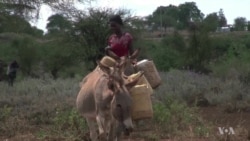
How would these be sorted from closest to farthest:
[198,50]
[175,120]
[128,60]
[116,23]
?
→ [128,60]
[116,23]
[175,120]
[198,50]

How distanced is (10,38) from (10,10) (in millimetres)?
16571

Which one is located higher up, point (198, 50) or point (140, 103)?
point (140, 103)

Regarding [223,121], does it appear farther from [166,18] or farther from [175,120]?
[166,18]

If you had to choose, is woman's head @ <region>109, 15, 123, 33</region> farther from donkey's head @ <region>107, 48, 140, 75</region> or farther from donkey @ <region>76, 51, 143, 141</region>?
donkey @ <region>76, 51, 143, 141</region>

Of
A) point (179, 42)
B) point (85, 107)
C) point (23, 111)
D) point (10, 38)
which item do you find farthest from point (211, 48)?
point (85, 107)

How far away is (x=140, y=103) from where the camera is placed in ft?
28.8

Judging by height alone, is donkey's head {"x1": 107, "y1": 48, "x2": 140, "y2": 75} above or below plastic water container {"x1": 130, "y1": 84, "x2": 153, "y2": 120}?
above

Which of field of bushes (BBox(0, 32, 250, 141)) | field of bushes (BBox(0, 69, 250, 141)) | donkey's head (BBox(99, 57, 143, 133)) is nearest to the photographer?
donkey's head (BBox(99, 57, 143, 133))

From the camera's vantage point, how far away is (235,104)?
65.8 feet

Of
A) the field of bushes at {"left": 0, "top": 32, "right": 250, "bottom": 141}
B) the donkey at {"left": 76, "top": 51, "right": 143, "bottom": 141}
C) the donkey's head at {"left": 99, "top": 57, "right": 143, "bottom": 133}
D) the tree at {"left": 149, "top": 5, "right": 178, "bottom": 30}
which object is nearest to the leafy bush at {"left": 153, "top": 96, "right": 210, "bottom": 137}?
the field of bushes at {"left": 0, "top": 32, "right": 250, "bottom": 141}

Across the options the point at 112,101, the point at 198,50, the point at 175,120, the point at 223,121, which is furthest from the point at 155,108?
the point at 198,50

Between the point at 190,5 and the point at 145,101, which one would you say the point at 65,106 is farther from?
the point at 190,5

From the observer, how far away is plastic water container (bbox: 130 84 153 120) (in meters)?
8.75

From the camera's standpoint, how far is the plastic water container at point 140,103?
8750mm
